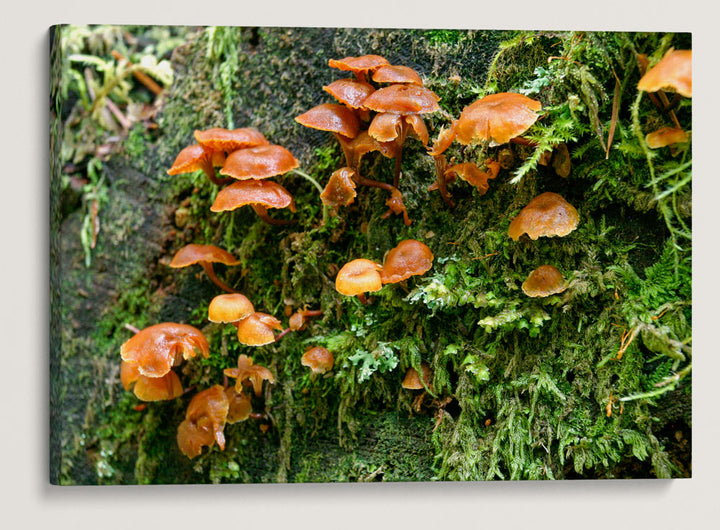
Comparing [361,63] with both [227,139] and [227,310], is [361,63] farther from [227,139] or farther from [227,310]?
[227,310]

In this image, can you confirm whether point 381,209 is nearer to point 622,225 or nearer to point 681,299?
point 622,225

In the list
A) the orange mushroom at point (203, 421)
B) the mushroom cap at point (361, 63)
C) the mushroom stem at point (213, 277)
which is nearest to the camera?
the mushroom cap at point (361, 63)

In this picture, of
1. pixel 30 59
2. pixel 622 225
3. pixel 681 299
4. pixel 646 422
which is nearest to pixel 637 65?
pixel 622 225

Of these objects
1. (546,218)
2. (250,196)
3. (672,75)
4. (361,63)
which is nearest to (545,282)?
(546,218)

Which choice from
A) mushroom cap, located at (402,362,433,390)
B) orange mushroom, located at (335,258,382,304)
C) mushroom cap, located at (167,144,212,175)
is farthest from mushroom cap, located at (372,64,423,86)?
mushroom cap, located at (402,362,433,390)

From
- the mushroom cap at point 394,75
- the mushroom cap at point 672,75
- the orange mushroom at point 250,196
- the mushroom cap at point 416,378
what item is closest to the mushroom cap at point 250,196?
the orange mushroom at point 250,196

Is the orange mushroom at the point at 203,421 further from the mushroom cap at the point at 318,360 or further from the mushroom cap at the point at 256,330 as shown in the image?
the mushroom cap at the point at 318,360

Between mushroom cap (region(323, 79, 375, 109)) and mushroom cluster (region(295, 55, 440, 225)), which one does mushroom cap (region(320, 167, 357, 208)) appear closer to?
mushroom cluster (region(295, 55, 440, 225))
